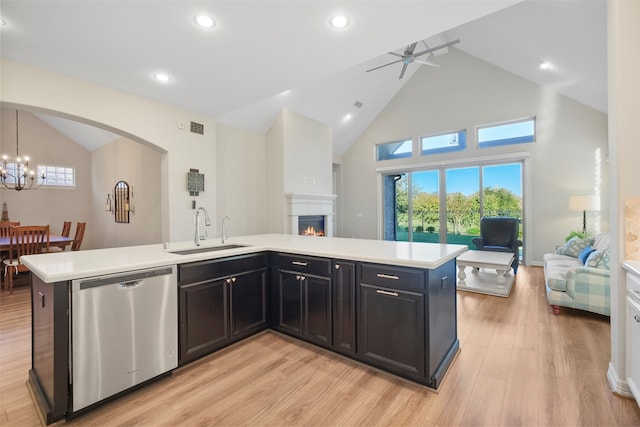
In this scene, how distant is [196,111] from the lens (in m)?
4.20

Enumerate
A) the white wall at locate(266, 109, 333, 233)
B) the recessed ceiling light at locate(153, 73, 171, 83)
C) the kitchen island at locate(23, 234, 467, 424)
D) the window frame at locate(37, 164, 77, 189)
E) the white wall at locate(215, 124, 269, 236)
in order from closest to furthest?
the kitchen island at locate(23, 234, 467, 424)
the recessed ceiling light at locate(153, 73, 171, 83)
the white wall at locate(215, 124, 269, 236)
the white wall at locate(266, 109, 333, 233)
the window frame at locate(37, 164, 77, 189)

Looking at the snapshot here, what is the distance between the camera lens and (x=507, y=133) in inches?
248

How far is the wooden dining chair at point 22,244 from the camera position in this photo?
13.7ft

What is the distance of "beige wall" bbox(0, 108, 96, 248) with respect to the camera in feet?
22.1

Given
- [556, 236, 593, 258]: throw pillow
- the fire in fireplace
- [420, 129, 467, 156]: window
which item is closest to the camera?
[556, 236, 593, 258]: throw pillow

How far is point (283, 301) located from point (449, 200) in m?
5.75

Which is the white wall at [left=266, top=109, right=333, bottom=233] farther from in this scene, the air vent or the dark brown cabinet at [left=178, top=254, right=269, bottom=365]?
the dark brown cabinet at [left=178, top=254, right=269, bottom=365]

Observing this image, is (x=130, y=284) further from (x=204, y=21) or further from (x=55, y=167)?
A: (x=55, y=167)

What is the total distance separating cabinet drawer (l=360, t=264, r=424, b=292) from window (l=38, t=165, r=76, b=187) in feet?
28.7

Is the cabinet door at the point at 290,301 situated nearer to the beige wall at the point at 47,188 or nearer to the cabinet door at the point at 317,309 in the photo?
the cabinet door at the point at 317,309

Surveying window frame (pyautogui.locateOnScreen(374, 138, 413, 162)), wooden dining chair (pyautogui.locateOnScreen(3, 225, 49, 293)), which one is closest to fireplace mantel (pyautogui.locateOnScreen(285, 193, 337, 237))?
window frame (pyautogui.locateOnScreen(374, 138, 413, 162))

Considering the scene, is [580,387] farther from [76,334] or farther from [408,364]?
[76,334]

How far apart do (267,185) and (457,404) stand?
473cm

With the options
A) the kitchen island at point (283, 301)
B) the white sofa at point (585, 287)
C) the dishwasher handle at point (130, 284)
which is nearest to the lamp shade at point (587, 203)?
the white sofa at point (585, 287)
